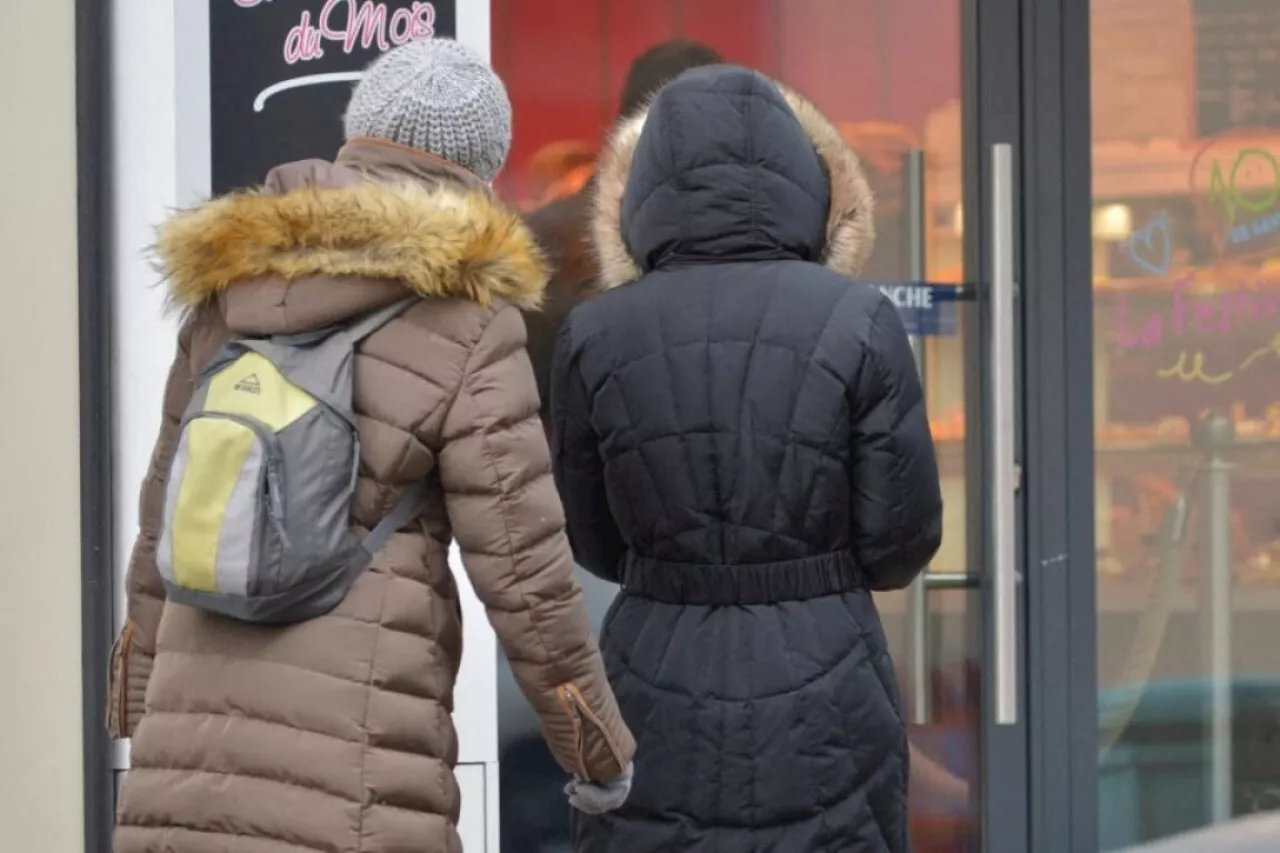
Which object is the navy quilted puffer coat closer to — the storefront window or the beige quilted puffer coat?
the beige quilted puffer coat

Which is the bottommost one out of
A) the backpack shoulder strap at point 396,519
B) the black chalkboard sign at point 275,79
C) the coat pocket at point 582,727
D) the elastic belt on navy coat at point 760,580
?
the coat pocket at point 582,727

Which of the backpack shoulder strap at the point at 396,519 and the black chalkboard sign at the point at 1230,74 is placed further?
the black chalkboard sign at the point at 1230,74

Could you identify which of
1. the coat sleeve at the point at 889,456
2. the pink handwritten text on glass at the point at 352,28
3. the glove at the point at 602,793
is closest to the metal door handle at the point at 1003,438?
the coat sleeve at the point at 889,456

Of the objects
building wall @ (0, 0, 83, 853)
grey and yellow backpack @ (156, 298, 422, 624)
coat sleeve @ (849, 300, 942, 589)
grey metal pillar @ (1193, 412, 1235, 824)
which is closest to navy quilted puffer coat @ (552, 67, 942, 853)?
coat sleeve @ (849, 300, 942, 589)

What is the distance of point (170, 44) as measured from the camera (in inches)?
147

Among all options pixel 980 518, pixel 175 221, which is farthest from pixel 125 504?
pixel 980 518

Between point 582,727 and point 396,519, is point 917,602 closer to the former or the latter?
point 582,727

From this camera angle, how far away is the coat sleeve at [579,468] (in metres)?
2.95

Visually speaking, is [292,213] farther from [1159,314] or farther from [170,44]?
[1159,314]

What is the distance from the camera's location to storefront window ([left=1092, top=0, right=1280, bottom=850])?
4234 millimetres

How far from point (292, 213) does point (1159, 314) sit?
2567mm

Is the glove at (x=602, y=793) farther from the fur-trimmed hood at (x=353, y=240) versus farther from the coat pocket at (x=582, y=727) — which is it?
the fur-trimmed hood at (x=353, y=240)

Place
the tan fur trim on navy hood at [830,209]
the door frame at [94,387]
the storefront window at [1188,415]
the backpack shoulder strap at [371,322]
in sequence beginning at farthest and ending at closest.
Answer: the storefront window at [1188,415] → the door frame at [94,387] → the tan fur trim on navy hood at [830,209] → the backpack shoulder strap at [371,322]

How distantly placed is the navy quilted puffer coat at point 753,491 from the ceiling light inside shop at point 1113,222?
1525mm
